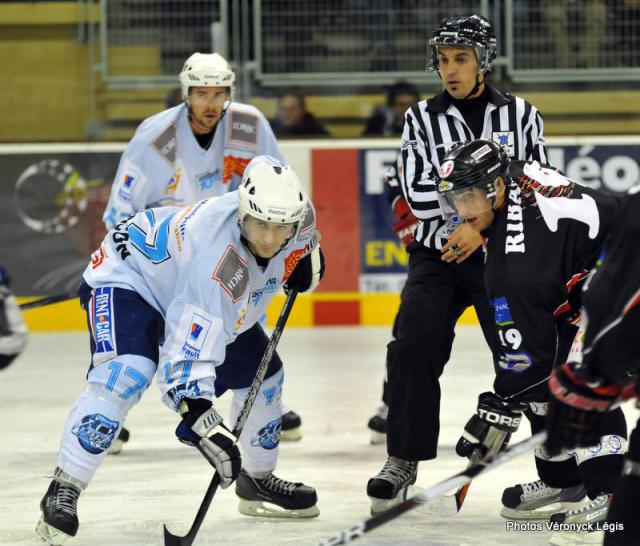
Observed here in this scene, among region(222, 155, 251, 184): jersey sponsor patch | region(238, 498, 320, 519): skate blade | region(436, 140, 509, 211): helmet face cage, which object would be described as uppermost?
region(436, 140, 509, 211): helmet face cage

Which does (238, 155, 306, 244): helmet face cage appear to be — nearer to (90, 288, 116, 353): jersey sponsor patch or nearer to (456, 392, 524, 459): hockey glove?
(90, 288, 116, 353): jersey sponsor patch

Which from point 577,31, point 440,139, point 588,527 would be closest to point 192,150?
point 440,139

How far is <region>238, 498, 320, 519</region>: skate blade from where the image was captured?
3.63 m

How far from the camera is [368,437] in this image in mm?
4660

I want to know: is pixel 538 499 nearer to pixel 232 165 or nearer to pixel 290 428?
pixel 290 428

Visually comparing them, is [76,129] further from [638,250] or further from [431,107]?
[638,250]

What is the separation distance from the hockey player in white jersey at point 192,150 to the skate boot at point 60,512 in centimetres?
150

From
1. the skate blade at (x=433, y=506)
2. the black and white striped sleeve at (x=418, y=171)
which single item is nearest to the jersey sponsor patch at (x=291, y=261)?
the black and white striped sleeve at (x=418, y=171)

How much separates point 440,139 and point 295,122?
3491 millimetres

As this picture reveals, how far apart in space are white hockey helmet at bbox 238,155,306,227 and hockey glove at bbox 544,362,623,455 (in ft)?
3.13

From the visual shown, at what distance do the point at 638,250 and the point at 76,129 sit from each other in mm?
5549

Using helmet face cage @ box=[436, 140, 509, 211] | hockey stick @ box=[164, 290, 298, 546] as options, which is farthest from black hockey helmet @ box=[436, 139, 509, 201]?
hockey stick @ box=[164, 290, 298, 546]

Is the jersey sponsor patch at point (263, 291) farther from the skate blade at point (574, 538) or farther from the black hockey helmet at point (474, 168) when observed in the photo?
the skate blade at point (574, 538)

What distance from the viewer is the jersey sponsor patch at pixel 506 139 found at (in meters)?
3.82
